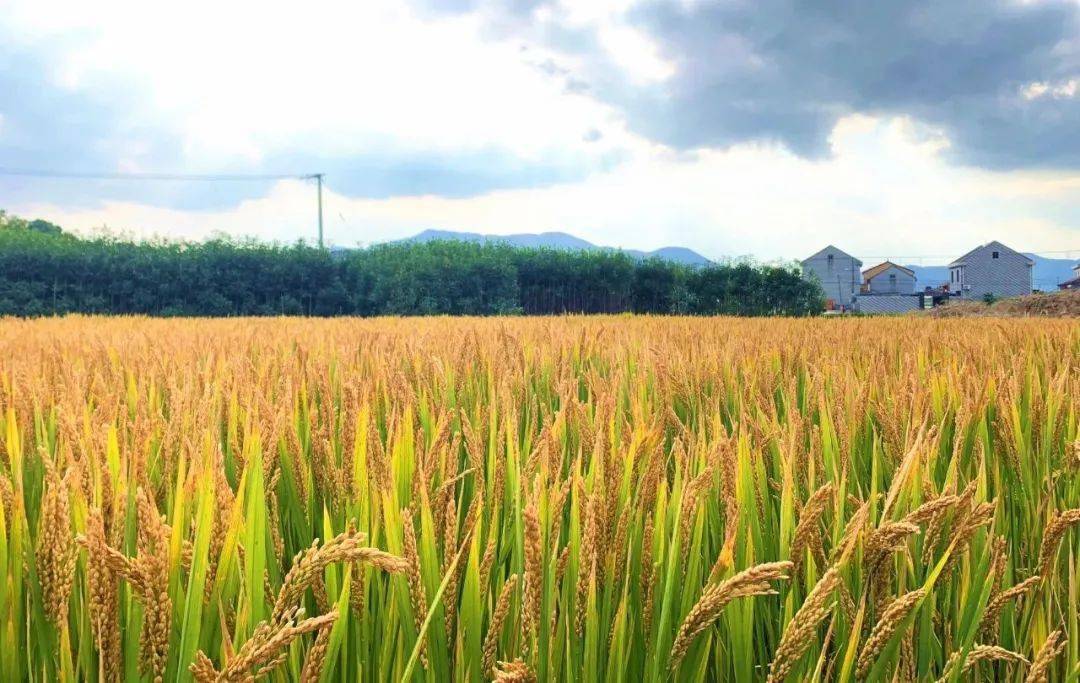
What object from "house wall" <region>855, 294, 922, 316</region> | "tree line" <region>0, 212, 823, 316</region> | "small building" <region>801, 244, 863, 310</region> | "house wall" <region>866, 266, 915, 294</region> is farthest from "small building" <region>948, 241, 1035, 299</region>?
"tree line" <region>0, 212, 823, 316</region>

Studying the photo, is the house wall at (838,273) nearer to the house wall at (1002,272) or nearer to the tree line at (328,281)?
the house wall at (1002,272)

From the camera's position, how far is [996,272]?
8406 cm

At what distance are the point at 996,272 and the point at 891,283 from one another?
42.6 feet

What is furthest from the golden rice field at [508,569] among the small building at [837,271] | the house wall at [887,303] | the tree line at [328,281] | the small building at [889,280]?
the small building at [889,280]

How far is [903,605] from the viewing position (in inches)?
34.9

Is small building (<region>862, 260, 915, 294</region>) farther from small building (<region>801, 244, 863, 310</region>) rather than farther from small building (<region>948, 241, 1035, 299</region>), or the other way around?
small building (<region>948, 241, 1035, 299</region>)

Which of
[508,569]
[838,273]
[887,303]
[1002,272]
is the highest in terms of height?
[838,273]

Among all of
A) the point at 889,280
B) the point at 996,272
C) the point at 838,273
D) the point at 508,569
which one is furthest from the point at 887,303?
the point at 508,569

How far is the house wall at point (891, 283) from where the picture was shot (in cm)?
9506

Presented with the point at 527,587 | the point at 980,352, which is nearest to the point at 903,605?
the point at 527,587

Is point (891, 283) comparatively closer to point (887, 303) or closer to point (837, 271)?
point (837, 271)

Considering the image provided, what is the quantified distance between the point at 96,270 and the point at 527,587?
1428 inches

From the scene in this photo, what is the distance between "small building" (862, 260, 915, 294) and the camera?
95.2 m

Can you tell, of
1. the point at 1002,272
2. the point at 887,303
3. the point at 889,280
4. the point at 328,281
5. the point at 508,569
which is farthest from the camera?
the point at 889,280
